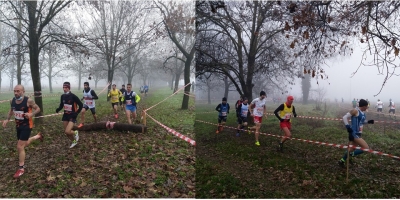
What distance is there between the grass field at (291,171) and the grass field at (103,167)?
0.58 m

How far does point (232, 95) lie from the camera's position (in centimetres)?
4341

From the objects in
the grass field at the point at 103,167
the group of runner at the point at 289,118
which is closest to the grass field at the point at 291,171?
the group of runner at the point at 289,118

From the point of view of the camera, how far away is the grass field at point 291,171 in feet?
16.0

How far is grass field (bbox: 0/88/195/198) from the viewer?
452cm

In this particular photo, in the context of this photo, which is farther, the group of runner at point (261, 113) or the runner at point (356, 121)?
the group of runner at point (261, 113)

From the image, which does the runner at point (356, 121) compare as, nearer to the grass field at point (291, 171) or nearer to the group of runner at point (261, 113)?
the grass field at point (291, 171)

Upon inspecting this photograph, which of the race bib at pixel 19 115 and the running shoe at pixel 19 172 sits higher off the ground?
the race bib at pixel 19 115

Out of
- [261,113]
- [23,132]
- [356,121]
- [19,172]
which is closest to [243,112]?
[261,113]

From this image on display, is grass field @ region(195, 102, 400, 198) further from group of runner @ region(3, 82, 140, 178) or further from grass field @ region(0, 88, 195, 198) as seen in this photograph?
group of runner @ region(3, 82, 140, 178)

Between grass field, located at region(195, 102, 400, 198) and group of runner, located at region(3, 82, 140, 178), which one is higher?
group of runner, located at region(3, 82, 140, 178)

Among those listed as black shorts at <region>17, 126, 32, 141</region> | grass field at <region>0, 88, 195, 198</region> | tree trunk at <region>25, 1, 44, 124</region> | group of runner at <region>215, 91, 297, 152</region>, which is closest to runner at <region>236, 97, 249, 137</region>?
group of runner at <region>215, 91, 297, 152</region>

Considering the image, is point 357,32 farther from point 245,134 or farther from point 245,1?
point 245,134

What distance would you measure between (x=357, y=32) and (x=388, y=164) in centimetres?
332

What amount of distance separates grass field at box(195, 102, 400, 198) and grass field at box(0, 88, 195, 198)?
0.58 m
